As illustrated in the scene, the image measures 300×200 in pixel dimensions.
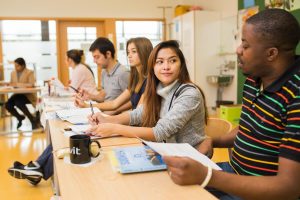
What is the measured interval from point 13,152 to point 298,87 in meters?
3.62

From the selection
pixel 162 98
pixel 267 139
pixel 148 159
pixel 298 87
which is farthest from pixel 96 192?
pixel 162 98

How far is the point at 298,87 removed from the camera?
1.02m

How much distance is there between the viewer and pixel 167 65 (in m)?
1.64

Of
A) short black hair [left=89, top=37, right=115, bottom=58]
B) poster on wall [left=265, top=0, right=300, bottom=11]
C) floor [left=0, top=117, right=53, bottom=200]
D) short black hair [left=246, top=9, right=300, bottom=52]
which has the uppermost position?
poster on wall [left=265, top=0, right=300, bottom=11]

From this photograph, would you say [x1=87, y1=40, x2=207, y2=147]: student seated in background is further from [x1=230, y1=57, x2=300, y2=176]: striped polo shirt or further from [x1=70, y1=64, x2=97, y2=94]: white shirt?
[x1=70, y1=64, x2=97, y2=94]: white shirt

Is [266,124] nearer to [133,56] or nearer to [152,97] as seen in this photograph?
[152,97]

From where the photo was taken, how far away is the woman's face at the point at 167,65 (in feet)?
5.40

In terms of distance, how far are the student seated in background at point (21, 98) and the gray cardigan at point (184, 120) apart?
13.4 feet

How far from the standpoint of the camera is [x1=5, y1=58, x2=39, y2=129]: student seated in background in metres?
5.18

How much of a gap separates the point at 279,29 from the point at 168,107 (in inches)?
28.6

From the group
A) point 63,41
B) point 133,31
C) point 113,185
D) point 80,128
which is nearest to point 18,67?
point 63,41

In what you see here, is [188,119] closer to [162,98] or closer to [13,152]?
[162,98]

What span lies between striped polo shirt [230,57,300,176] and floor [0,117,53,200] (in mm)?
1940

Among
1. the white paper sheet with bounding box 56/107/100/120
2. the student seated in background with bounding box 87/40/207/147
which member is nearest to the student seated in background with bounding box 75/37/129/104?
the white paper sheet with bounding box 56/107/100/120
